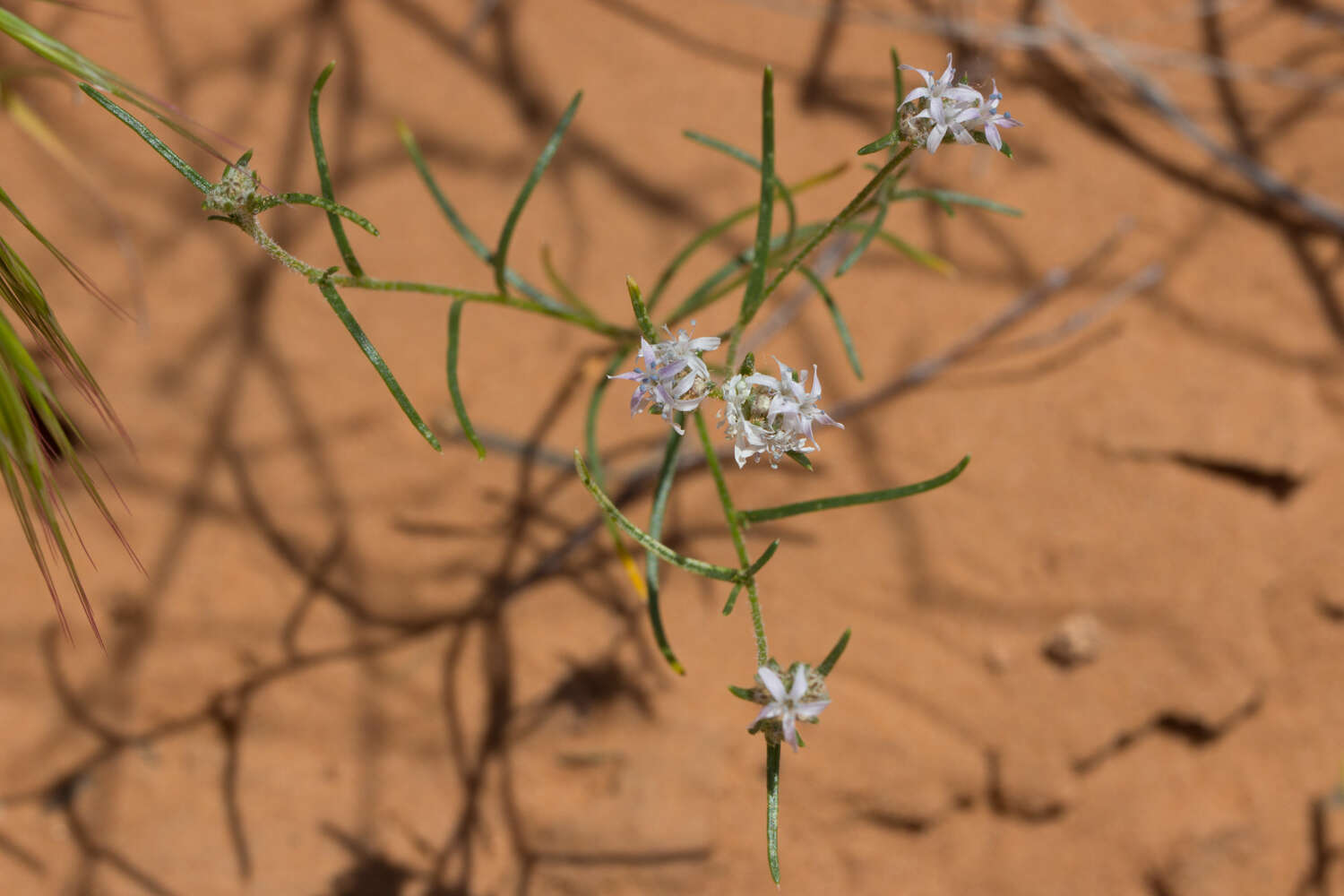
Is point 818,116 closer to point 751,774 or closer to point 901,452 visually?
point 901,452

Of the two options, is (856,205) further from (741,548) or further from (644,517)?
Answer: (644,517)

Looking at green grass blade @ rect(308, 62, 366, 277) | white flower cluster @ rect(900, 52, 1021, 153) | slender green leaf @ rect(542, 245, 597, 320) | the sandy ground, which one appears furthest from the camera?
the sandy ground

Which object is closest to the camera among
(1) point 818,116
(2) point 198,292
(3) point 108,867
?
(3) point 108,867

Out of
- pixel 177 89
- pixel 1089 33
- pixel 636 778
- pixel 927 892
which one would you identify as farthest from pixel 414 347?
pixel 1089 33

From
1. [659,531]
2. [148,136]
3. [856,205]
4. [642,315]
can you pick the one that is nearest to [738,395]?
[642,315]

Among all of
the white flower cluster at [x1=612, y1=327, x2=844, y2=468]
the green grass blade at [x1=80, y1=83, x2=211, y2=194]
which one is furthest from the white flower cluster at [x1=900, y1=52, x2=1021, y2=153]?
the green grass blade at [x1=80, y1=83, x2=211, y2=194]

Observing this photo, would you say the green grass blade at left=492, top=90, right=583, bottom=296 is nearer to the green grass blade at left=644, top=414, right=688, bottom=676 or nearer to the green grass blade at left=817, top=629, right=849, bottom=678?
the green grass blade at left=644, top=414, right=688, bottom=676

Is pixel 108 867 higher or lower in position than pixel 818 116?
lower
